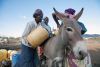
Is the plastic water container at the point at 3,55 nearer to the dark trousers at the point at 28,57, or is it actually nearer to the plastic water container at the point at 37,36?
the dark trousers at the point at 28,57

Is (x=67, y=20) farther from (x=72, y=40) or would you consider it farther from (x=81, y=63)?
(x=81, y=63)

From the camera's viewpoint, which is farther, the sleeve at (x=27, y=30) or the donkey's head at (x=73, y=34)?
the sleeve at (x=27, y=30)

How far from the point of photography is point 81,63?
6.43m

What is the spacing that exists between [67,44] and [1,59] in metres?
3.50

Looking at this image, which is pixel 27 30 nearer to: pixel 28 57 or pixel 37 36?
pixel 37 36

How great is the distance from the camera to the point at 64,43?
5.79 m

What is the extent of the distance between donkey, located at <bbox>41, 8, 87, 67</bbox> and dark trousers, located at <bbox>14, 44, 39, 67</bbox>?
0.91 feet

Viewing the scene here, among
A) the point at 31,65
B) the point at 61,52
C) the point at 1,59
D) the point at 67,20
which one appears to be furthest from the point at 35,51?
the point at 1,59

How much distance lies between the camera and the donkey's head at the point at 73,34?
5332mm

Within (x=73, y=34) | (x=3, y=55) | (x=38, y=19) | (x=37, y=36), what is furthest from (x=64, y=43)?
(x=3, y=55)

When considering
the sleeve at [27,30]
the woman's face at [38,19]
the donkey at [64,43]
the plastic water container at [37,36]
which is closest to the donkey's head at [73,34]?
the donkey at [64,43]

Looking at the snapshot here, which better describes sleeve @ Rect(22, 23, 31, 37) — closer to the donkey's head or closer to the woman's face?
the woman's face

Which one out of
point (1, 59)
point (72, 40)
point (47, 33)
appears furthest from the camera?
point (1, 59)

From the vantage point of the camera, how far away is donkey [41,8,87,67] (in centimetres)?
542
